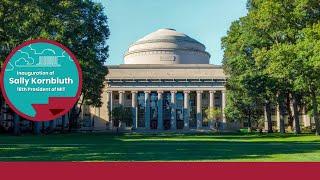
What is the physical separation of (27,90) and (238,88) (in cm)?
5369

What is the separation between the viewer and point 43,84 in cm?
2094

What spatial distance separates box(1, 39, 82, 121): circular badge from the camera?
68.5 feet

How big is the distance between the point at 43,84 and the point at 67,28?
4055 centimetres

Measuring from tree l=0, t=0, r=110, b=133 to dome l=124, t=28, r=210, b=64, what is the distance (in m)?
71.7

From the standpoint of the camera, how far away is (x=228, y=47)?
73125 millimetres

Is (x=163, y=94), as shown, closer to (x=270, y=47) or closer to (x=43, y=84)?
(x=270, y=47)

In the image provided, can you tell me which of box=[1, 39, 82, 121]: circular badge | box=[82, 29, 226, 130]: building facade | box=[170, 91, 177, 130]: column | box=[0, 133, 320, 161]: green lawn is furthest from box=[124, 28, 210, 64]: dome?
box=[1, 39, 82, 121]: circular badge

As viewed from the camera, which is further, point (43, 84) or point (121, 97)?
point (121, 97)

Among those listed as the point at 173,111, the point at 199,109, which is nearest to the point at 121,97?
the point at 173,111

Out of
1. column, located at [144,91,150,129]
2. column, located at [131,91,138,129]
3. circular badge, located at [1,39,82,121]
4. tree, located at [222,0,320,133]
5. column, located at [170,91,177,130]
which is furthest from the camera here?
column, located at [170,91,177,130]

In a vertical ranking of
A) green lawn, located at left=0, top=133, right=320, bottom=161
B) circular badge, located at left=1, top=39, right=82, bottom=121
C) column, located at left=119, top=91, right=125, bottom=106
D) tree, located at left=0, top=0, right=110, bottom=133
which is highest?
tree, located at left=0, top=0, right=110, bottom=133

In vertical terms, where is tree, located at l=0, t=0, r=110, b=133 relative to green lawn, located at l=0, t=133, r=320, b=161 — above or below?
above

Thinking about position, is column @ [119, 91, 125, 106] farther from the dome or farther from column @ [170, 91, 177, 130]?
the dome

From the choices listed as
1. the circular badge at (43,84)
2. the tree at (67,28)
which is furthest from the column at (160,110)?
the circular badge at (43,84)
